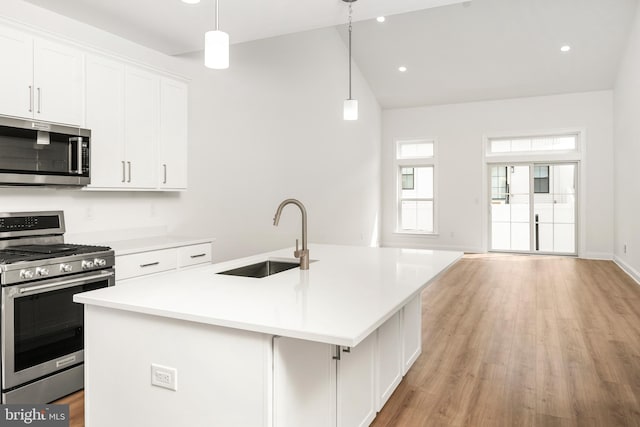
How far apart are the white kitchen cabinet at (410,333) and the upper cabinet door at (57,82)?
267 cm

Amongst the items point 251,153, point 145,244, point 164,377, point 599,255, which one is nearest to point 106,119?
point 145,244

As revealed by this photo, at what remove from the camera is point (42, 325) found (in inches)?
101

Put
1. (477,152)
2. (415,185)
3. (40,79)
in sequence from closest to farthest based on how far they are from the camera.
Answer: (40,79), (477,152), (415,185)

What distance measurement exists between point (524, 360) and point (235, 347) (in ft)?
8.73

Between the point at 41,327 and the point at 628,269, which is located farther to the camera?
the point at 628,269

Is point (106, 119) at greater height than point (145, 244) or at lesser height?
greater

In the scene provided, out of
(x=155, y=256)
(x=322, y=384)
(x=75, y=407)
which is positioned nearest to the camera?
(x=322, y=384)

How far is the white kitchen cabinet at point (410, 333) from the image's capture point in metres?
2.86

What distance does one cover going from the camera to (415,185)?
10094 mm

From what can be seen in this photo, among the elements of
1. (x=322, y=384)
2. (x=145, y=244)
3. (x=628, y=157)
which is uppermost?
(x=628, y=157)

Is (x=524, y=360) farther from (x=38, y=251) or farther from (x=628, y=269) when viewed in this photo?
(x=628, y=269)

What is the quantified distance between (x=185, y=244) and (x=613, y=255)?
8093mm

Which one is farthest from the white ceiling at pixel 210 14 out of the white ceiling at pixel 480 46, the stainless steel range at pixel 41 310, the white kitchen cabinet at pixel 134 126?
the stainless steel range at pixel 41 310

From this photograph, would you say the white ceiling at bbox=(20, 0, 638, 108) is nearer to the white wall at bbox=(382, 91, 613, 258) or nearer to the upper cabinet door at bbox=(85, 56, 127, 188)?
the white wall at bbox=(382, 91, 613, 258)
